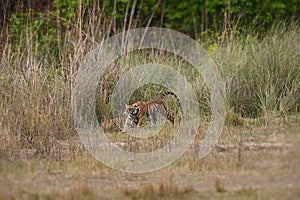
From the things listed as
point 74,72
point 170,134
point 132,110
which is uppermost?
point 74,72

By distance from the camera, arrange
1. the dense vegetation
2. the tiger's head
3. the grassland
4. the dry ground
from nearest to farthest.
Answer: the dry ground
the grassland
the dense vegetation
the tiger's head

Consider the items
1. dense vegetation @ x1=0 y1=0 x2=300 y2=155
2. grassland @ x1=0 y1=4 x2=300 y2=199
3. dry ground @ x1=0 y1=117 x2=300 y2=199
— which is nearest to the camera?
dry ground @ x1=0 y1=117 x2=300 y2=199

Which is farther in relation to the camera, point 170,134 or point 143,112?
point 143,112

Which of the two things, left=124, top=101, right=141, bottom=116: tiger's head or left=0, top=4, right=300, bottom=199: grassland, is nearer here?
left=0, top=4, right=300, bottom=199: grassland

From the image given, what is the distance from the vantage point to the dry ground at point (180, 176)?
6.30m

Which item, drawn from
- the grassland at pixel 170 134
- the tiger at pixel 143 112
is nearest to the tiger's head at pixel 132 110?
the tiger at pixel 143 112

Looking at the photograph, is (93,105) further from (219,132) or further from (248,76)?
(248,76)

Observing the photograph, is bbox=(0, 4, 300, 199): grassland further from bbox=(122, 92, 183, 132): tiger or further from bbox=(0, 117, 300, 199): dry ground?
bbox=(122, 92, 183, 132): tiger

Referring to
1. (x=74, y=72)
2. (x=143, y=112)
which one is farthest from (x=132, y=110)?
(x=74, y=72)

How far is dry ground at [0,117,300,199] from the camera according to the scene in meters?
6.30

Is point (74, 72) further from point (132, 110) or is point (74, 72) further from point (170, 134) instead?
point (170, 134)

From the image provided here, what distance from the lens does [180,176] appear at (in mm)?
7098

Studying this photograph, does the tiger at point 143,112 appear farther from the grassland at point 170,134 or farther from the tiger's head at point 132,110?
the grassland at point 170,134

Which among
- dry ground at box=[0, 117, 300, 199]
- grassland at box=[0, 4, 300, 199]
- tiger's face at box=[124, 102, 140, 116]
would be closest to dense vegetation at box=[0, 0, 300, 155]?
grassland at box=[0, 4, 300, 199]
